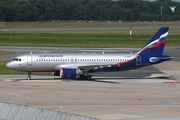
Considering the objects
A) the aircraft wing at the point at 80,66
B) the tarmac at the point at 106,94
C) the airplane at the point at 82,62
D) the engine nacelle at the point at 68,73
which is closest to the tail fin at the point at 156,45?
the airplane at the point at 82,62

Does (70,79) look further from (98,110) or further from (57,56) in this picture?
(98,110)

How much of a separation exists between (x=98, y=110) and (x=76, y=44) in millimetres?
67486

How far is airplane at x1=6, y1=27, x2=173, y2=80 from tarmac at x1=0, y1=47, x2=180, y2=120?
1.25m

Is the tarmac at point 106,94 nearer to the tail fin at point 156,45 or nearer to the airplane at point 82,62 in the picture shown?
the airplane at point 82,62

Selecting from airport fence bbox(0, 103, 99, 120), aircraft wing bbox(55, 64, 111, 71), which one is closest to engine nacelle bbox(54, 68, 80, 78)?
aircraft wing bbox(55, 64, 111, 71)

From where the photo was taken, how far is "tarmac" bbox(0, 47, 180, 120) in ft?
124

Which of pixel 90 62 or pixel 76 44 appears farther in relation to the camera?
pixel 76 44

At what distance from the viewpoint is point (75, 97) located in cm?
4491

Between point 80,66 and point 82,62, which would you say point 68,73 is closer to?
point 80,66

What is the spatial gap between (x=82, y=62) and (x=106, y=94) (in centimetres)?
1126

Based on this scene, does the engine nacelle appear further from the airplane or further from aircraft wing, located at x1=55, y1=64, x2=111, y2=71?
aircraft wing, located at x1=55, y1=64, x2=111, y2=71

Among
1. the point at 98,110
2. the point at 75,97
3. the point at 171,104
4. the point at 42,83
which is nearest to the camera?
the point at 98,110

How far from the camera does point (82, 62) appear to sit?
5731cm

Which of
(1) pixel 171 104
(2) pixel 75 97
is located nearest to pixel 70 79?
(2) pixel 75 97
